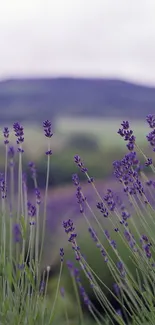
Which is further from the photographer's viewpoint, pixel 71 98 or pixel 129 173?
pixel 71 98

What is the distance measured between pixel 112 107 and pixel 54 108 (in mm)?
315

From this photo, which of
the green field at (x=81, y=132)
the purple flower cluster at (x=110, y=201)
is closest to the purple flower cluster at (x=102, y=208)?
the purple flower cluster at (x=110, y=201)

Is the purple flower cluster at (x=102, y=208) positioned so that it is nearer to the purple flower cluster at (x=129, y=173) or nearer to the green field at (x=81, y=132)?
the purple flower cluster at (x=129, y=173)

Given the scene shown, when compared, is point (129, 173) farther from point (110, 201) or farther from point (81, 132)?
point (81, 132)

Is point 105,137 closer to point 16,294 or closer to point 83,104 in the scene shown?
point 83,104

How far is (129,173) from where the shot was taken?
191 cm

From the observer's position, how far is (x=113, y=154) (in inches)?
133

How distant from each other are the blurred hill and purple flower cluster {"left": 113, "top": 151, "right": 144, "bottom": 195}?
146cm

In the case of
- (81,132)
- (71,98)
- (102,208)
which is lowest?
(102,208)

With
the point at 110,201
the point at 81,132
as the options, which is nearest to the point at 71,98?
the point at 81,132

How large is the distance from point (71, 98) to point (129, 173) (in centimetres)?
165

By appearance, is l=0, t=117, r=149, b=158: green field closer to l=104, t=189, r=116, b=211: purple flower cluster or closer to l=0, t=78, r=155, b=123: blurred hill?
l=0, t=78, r=155, b=123: blurred hill

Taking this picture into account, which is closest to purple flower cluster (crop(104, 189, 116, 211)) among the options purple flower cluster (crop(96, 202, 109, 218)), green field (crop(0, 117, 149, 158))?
purple flower cluster (crop(96, 202, 109, 218))

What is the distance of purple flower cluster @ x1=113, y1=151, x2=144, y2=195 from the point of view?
1870mm
